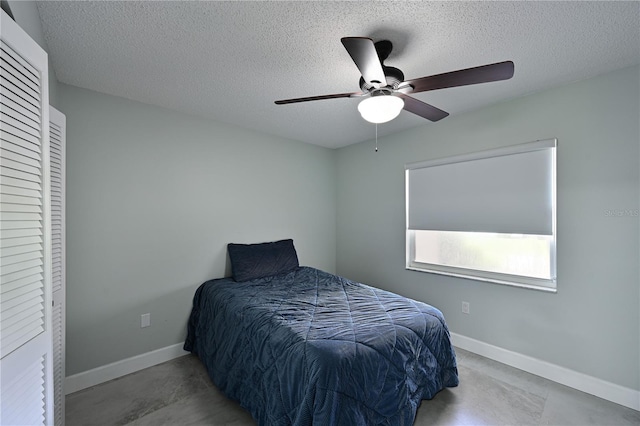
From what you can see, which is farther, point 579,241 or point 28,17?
point 579,241

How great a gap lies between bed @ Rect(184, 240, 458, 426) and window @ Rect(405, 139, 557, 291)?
→ 1061mm

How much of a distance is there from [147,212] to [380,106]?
228 cm

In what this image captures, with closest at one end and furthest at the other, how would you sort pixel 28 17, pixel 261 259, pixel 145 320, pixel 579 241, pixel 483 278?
pixel 28 17 < pixel 579 241 < pixel 145 320 < pixel 483 278 < pixel 261 259

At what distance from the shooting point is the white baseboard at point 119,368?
7.13ft

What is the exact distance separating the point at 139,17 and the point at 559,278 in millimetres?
3447

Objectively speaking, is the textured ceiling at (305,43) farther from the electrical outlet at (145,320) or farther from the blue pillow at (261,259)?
the electrical outlet at (145,320)

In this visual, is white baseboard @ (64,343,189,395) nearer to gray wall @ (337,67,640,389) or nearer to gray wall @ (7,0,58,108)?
gray wall @ (7,0,58,108)

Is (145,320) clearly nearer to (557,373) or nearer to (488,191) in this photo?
(488,191)

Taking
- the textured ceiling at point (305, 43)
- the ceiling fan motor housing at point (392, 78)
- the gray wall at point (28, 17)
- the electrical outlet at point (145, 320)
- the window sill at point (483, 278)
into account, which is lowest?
the electrical outlet at point (145, 320)

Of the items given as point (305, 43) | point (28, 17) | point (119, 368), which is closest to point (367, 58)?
point (305, 43)

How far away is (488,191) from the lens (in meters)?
2.65

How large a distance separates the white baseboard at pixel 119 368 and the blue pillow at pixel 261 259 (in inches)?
35.6

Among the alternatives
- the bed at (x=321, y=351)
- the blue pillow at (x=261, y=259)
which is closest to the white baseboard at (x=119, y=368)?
the bed at (x=321, y=351)

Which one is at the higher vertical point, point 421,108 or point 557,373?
point 421,108
